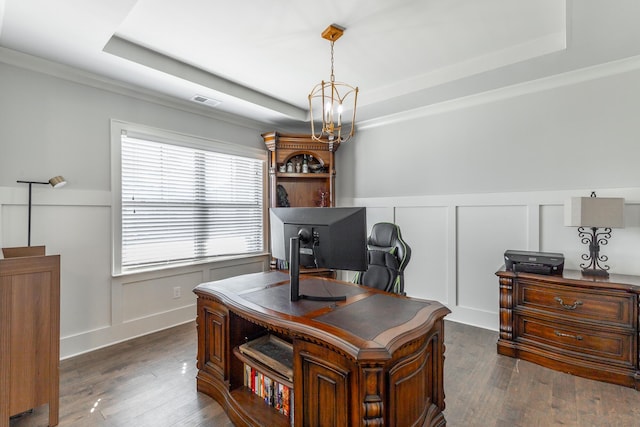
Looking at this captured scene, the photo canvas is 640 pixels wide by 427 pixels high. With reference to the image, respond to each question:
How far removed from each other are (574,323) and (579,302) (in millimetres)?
175

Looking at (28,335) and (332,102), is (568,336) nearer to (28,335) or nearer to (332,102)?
(332,102)

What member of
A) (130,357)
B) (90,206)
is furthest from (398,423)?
(90,206)

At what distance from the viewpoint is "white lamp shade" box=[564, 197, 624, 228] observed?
2.34 metres

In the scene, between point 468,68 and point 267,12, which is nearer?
point 267,12

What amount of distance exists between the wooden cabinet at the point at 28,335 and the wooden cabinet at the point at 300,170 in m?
2.55

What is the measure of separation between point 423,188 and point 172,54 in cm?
305

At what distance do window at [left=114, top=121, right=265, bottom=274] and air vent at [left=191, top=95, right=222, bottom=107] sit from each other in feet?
1.68

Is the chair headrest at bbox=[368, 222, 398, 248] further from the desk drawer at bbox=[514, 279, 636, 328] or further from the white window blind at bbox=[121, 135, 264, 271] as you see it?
the white window blind at bbox=[121, 135, 264, 271]

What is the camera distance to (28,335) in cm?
178

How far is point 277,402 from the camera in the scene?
1.74m

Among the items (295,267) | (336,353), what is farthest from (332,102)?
(336,353)

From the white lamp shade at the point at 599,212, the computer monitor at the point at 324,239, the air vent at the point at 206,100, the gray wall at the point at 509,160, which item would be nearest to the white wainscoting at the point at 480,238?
the gray wall at the point at 509,160

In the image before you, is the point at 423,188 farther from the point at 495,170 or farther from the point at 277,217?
the point at 277,217

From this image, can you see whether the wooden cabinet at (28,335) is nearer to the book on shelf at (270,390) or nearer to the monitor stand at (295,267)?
the book on shelf at (270,390)
